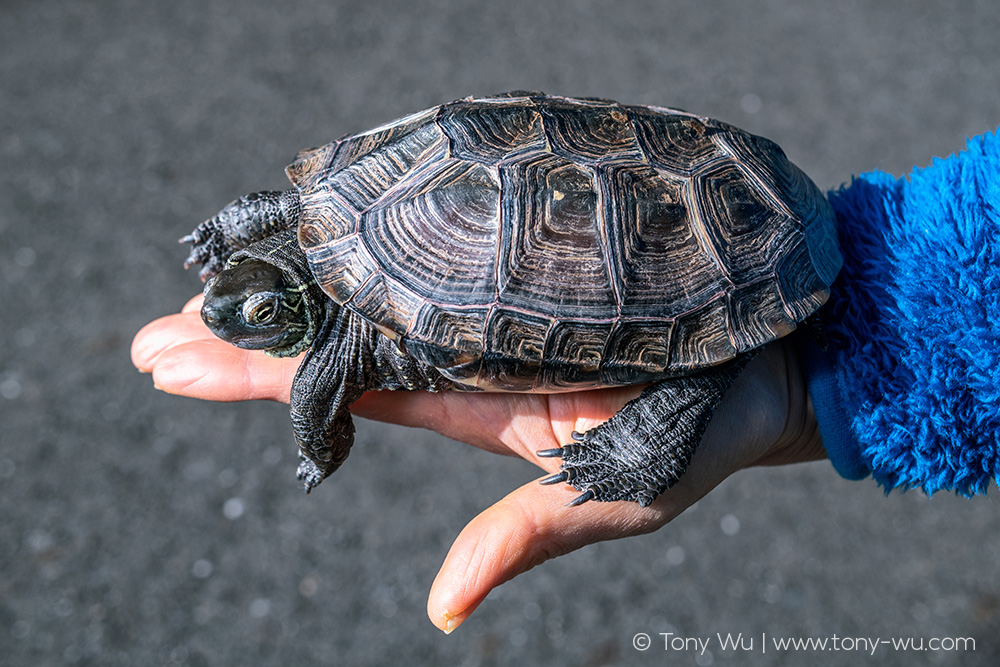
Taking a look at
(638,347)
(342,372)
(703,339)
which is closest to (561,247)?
(638,347)

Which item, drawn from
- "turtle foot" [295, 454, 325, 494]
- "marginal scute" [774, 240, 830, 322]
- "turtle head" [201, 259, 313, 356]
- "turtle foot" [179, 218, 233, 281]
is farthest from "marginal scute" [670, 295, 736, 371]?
"turtle foot" [179, 218, 233, 281]

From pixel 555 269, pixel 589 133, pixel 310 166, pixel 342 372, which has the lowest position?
pixel 342 372

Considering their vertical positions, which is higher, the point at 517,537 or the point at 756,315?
the point at 756,315

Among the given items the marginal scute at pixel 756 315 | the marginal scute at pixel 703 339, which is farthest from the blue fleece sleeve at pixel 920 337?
the marginal scute at pixel 703 339

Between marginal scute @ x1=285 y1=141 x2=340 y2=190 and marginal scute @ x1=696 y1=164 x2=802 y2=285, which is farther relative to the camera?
marginal scute @ x1=285 y1=141 x2=340 y2=190

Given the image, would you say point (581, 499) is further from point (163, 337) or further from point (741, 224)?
point (163, 337)

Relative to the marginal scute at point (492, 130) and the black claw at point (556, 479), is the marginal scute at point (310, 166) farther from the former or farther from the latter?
the black claw at point (556, 479)

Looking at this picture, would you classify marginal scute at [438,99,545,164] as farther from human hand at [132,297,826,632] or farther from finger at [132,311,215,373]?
finger at [132,311,215,373]
